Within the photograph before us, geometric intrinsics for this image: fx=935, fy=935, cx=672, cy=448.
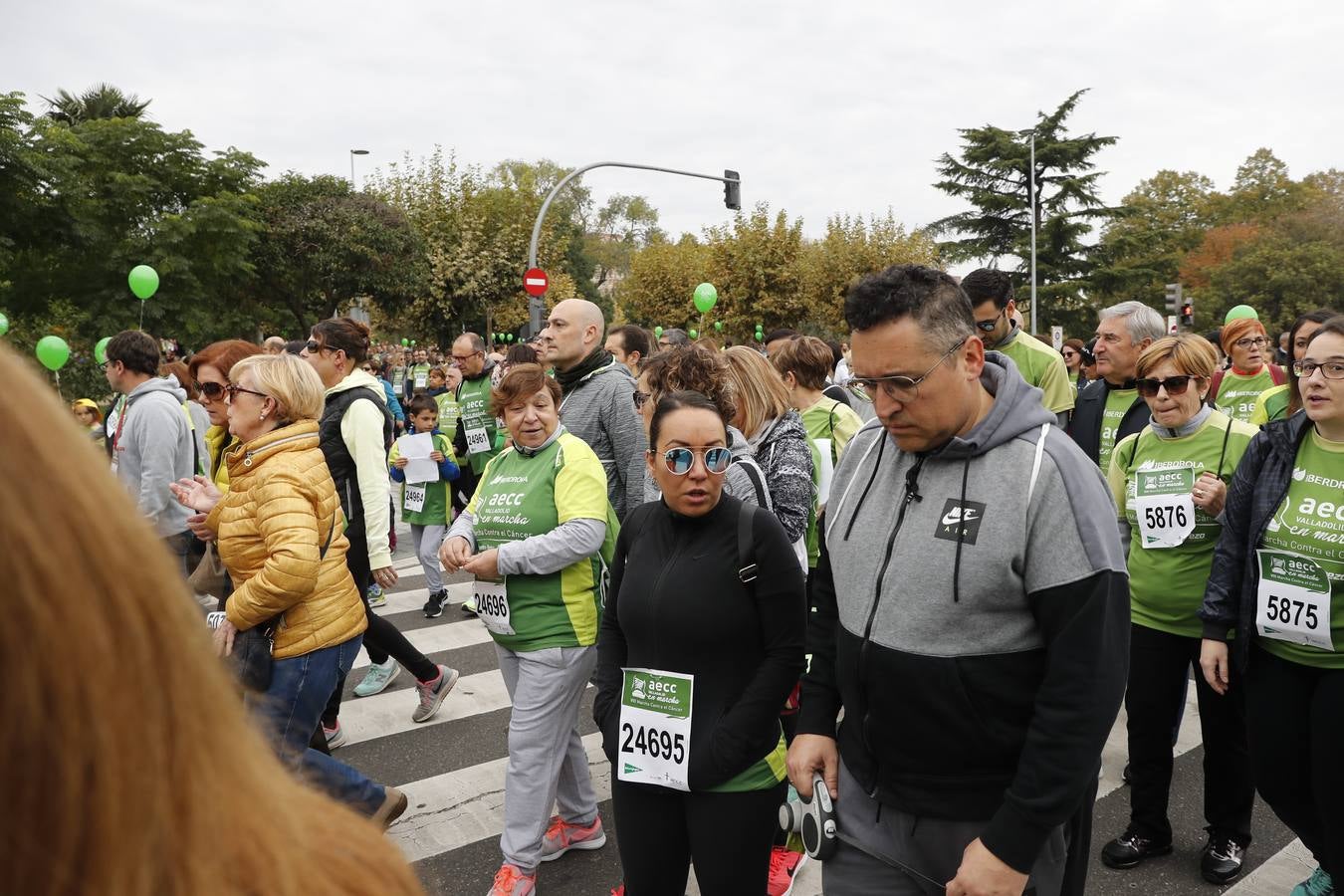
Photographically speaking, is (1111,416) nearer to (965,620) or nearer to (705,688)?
(705,688)

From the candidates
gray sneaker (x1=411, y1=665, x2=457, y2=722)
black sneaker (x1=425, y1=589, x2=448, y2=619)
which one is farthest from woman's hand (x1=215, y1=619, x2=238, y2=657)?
black sneaker (x1=425, y1=589, x2=448, y2=619)

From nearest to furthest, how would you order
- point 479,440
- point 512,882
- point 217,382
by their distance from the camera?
point 512,882, point 217,382, point 479,440

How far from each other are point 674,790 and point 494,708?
3267mm

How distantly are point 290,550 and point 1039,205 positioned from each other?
1955 inches

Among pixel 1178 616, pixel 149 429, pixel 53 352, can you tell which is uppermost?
pixel 53 352

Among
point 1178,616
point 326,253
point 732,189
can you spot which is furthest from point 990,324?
point 326,253

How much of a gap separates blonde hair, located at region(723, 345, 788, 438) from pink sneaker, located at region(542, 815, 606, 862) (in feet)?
6.30

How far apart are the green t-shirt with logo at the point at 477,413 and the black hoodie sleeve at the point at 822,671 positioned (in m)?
5.84

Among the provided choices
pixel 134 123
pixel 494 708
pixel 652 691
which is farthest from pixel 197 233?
pixel 652 691

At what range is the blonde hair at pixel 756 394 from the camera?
14.1ft

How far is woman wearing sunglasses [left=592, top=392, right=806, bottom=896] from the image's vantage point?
9.15 feet

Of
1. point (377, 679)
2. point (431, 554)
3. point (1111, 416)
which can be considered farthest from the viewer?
point (431, 554)

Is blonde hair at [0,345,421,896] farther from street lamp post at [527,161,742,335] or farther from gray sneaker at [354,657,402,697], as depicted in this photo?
street lamp post at [527,161,742,335]

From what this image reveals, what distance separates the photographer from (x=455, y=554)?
3832 mm
